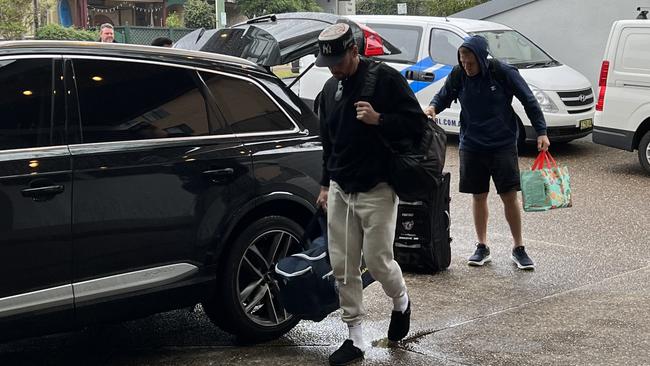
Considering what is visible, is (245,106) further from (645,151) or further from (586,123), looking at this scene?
(586,123)

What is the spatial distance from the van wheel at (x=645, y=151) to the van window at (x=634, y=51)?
823 millimetres

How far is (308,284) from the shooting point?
4.64m

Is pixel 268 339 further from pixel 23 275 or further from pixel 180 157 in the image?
pixel 23 275

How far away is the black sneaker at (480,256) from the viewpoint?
22.1ft

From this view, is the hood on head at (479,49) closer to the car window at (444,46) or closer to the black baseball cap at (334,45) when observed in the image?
the black baseball cap at (334,45)

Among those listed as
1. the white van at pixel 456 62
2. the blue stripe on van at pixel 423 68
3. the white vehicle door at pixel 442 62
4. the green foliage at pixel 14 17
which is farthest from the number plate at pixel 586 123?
the green foliage at pixel 14 17

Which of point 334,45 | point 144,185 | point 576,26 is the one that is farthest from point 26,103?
point 576,26

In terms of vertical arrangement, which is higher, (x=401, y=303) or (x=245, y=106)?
(x=245, y=106)

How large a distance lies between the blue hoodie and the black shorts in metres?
Answer: 0.07

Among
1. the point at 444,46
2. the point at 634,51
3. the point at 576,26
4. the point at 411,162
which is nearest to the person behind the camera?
the point at 411,162

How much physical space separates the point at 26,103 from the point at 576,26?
1336cm

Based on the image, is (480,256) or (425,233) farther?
(480,256)

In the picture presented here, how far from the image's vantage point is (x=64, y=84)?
4.28 metres

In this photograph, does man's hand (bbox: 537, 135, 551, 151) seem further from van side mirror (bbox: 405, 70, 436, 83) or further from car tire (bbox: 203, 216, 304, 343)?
van side mirror (bbox: 405, 70, 436, 83)
